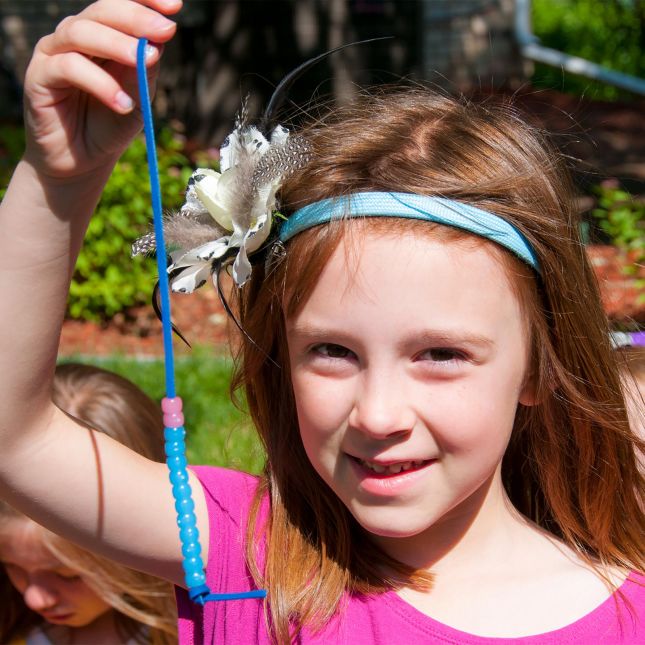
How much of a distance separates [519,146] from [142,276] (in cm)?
531

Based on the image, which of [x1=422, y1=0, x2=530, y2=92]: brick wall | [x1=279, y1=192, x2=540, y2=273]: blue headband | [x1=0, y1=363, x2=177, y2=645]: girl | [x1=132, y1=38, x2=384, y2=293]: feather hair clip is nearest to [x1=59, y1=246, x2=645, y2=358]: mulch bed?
[x1=0, y1=363, x2=177, y2=645]: girl

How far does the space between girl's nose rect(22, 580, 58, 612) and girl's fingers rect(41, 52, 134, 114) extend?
1622mm

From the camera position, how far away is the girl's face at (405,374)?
1.70 meters

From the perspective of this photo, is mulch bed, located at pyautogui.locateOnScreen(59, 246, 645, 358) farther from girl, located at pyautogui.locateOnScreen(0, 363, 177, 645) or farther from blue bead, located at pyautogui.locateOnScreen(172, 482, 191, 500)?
blue bead, located at pyautogui.locateOnScreen(172, 482, 191, 500)

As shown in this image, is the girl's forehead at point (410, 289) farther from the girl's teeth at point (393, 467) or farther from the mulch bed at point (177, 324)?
the mulch bed at point (177, 324)

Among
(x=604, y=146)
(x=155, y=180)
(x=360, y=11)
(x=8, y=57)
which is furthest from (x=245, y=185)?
(x=8, y=57)

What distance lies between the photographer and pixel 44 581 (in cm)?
272

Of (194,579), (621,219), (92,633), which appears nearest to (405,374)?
(194,579)

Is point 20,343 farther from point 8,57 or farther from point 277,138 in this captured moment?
point 8,57

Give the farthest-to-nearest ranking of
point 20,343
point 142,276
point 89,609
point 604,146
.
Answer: point 604,146 → point 142,276 → point 89,609 → point 20,343

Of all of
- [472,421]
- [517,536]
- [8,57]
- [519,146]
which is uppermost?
[8,57]

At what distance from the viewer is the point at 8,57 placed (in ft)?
40.1

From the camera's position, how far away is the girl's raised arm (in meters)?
1.55

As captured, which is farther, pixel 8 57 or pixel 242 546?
pixel 8 57
